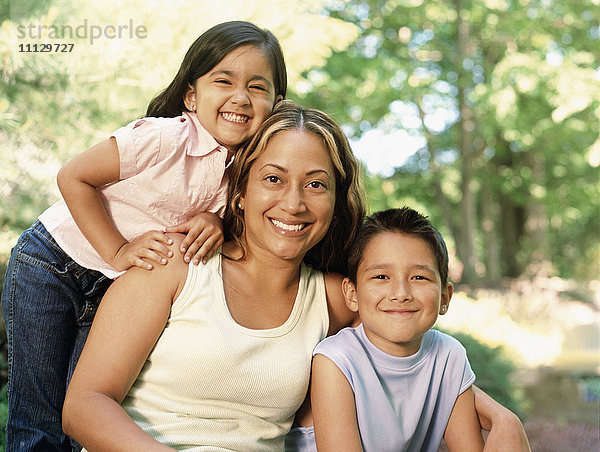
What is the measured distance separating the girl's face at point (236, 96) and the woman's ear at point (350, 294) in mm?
616

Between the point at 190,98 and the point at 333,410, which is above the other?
the point at 190,98

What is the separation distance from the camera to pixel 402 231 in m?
2.19

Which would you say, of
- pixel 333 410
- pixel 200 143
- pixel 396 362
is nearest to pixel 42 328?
pixel 200 143

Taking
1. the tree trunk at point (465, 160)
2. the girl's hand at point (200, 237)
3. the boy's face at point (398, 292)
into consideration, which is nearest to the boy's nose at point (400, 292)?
the boy's face at point (398, 292)

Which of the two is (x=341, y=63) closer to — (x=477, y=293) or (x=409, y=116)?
(x=409, y=116)

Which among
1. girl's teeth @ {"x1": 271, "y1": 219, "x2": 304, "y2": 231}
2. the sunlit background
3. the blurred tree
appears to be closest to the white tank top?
girl's teeth @ {"x1": 271, "y1": 219, "x2": 304, "y2": 231}

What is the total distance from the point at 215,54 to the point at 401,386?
4.37 ft

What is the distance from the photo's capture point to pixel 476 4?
12.2m

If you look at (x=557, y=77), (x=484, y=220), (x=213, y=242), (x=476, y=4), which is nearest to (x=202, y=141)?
(x=213, y=242)

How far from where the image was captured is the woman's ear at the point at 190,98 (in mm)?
2528

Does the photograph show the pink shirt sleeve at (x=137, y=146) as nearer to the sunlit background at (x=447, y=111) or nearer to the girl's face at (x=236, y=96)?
the girl's face at (x=236, y=96)

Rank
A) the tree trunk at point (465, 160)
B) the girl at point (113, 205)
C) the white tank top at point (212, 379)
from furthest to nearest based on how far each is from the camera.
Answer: the tree trunk at point (465, 160)
the girl at point (113, 205)
the white tank top at point (212, 379)

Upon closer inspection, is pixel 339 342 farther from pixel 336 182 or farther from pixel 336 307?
pixel 336 182

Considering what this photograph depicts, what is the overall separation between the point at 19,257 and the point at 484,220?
15870 millimetres
